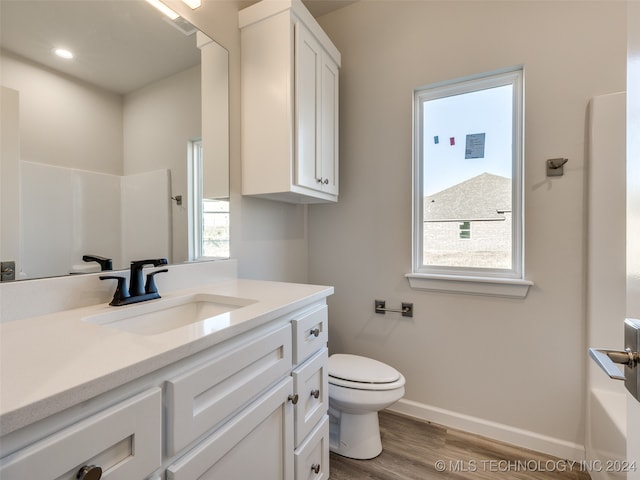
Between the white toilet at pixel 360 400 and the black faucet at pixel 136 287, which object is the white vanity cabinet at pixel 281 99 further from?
the white toilet at pixel 360 400

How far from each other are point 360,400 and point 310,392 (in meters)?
0.42

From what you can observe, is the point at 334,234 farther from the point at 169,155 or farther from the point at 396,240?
the point at 169,155

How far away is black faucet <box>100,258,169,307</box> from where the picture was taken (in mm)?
970

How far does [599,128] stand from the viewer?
1364 mm

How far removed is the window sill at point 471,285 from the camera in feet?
5.13

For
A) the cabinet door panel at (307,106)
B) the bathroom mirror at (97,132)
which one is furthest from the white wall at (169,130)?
the cabinet door panel at (307,106)

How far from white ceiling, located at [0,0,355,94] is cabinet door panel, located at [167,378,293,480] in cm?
117

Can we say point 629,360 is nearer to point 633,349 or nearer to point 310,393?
point 633,349

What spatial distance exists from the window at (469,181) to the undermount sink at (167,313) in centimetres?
118

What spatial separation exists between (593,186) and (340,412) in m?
1.71

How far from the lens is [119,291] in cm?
97

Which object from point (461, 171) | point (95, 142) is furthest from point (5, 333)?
point (461, 171)

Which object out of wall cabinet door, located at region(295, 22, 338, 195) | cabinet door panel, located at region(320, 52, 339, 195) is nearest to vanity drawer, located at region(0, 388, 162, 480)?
wall cabinet door, located at region(295, 22, 338, 195)

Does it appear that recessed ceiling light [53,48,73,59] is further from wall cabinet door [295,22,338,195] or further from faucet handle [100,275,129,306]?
wall cabinet door [295,22,338,195]
